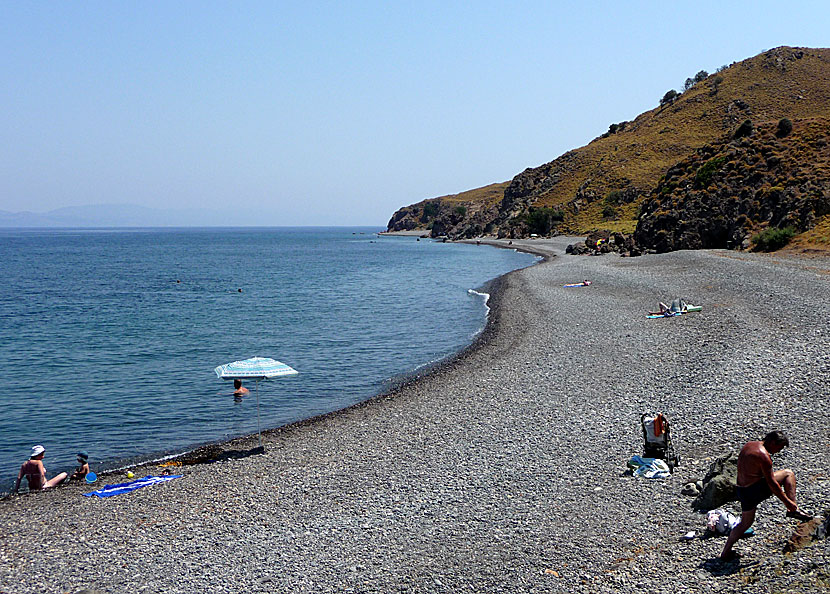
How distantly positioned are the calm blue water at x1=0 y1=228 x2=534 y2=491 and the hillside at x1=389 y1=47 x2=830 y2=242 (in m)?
57.9

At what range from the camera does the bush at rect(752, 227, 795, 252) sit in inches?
1957

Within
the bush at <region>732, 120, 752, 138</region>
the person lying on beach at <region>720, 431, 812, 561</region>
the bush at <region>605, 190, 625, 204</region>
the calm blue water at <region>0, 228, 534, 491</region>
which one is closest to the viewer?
the person lying on beach at <region>720, 431, 812, 561</region>

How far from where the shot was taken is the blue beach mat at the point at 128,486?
14672mm

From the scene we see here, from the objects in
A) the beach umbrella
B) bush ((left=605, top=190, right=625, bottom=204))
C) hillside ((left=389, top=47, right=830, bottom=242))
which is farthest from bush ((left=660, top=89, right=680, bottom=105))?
the beach umbrella

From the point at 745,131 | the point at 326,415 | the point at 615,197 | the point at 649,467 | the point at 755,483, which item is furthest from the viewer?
the point at 615,197

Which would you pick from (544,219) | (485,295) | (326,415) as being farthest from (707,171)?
(326,415)

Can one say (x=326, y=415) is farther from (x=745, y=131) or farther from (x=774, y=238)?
(x=745, y=131)

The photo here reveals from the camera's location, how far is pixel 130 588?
32.4 ft

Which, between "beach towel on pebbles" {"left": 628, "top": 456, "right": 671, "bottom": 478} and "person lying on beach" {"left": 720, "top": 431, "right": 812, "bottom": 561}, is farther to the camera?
"beach towel on pebbles" {"left": 628, "top": 456, "right": 671, "bottom": 478}

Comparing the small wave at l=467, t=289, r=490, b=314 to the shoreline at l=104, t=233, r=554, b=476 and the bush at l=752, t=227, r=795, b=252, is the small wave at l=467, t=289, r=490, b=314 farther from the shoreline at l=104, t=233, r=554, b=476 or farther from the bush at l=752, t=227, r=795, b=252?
the bush at l=752, t=227, r=795, b=252

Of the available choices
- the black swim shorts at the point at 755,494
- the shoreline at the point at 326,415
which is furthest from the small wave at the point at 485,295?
the black swim shorts at the point at 755,494

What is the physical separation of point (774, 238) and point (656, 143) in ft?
288

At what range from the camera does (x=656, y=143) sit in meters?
131

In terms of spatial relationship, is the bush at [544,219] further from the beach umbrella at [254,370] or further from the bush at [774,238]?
the beach umbrella at [254,370]
